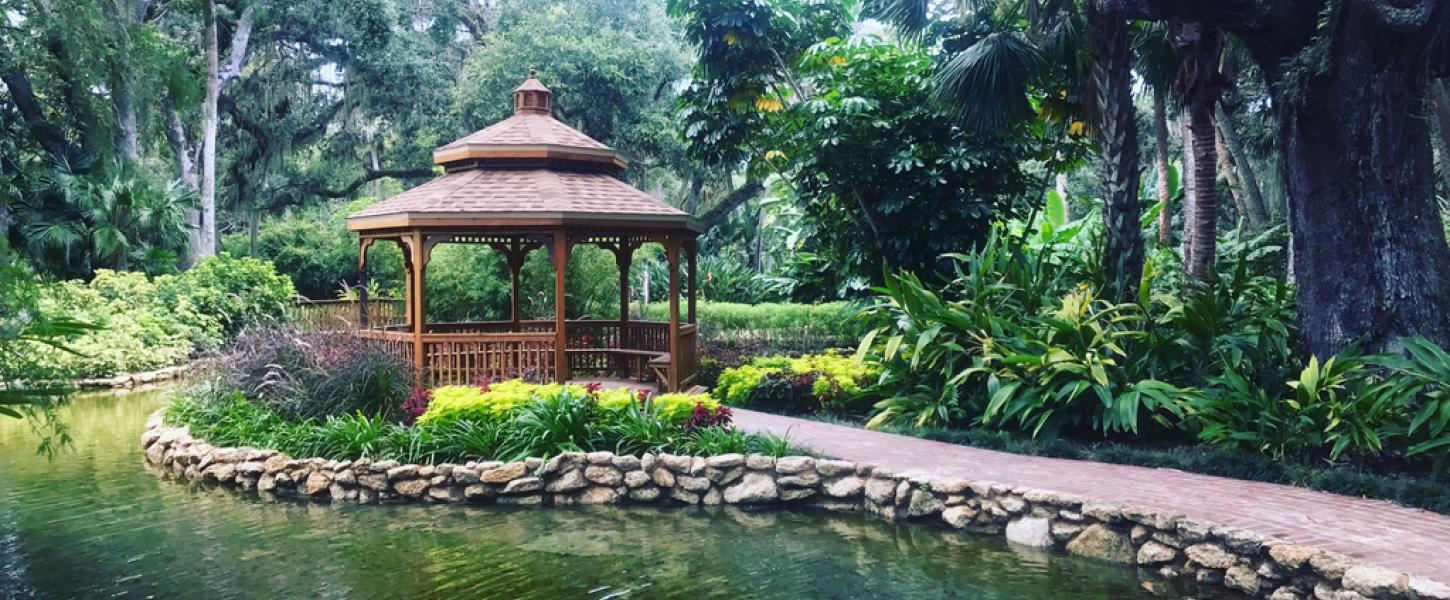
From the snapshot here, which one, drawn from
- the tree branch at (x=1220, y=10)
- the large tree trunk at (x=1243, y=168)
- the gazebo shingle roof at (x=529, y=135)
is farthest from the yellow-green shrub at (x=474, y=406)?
the large tree trunk at (x=1243, y=168)

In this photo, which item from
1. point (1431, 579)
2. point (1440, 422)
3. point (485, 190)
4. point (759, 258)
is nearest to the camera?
point (1431, 579)

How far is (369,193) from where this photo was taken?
107 ft

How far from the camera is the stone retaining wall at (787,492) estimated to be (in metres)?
6.19

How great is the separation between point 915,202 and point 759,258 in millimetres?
15439

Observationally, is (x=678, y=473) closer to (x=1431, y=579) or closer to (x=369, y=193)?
(x=1431, y=579)

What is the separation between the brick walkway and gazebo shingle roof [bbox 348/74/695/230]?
3.44 meters

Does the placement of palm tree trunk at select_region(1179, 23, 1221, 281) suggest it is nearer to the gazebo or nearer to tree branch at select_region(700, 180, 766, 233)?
the gazebo

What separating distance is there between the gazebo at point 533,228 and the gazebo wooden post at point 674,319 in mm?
13

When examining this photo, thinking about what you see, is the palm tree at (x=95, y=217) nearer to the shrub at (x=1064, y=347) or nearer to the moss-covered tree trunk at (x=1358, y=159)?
Answer: the shrub at (x=1064, y=347)

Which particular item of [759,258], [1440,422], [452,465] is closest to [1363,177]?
[1440,422]

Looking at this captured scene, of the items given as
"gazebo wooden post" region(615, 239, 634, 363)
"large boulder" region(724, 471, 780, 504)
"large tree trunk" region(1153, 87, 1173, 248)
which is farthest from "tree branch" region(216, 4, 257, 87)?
"large boulder" region(724, 471, 780, 504)

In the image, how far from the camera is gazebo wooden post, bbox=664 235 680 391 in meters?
11.7

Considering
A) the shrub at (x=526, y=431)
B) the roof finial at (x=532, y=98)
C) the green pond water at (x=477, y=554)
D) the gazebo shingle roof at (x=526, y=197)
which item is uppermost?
the roof finial at (x=532, y=98)

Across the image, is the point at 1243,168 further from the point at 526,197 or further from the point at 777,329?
the point at 526,197
